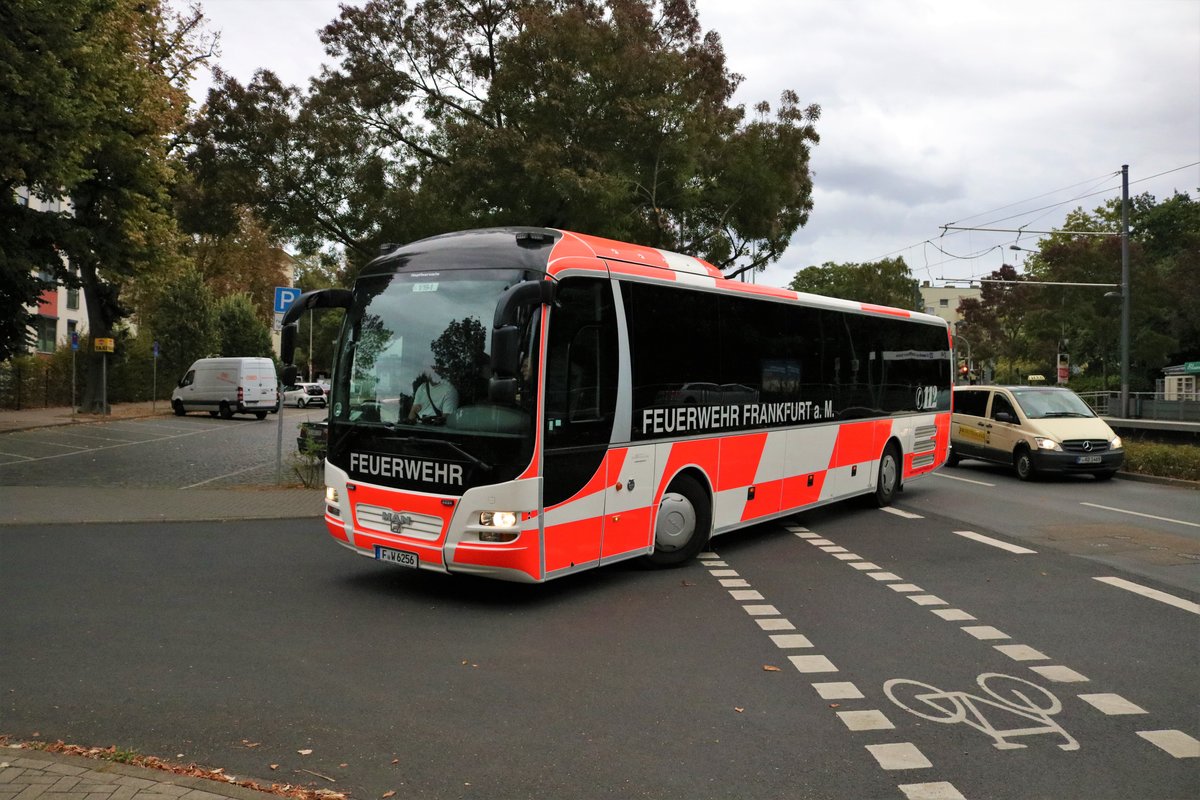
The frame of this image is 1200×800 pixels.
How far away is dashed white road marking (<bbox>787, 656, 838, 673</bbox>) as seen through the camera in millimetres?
6234

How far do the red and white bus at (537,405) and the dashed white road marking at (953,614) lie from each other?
8.36 feet

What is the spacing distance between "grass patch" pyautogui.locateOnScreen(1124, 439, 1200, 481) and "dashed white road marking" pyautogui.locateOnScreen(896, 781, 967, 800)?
16.9 m

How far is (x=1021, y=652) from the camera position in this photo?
663cm

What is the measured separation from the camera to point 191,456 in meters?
21.9

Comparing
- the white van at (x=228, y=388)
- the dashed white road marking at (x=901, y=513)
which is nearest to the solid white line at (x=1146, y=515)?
the dashed white road marking at (x=901, y=513)

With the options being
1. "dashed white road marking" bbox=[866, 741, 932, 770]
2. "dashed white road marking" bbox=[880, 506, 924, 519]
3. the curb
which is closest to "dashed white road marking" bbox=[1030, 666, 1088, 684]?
"dashed white road marking" bbox=[866, 741, 932, 770]

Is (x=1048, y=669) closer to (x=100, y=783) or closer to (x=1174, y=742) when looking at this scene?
(x=1174, y=742)

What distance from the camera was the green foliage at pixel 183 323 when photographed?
48.7 meters

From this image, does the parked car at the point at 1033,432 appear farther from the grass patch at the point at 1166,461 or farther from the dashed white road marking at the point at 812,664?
the dashed white road marking at the point at 812,664

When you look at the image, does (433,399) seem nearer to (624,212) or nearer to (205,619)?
(205,619)

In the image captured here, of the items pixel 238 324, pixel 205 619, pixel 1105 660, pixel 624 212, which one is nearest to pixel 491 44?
pixel 624 212

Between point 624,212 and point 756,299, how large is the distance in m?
8.24

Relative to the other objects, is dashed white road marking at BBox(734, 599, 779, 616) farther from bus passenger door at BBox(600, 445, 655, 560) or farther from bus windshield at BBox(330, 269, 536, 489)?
bus windshield at BBox(330, 269, 536, 489)

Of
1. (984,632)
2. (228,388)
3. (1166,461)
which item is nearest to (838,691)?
(984,632)
